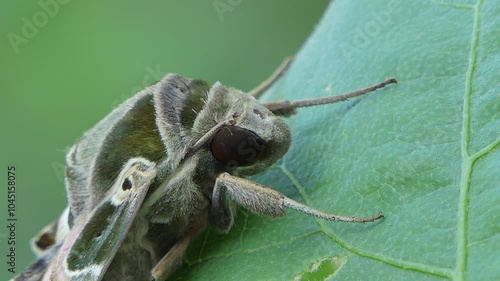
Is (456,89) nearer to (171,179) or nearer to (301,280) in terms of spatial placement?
(301,280)

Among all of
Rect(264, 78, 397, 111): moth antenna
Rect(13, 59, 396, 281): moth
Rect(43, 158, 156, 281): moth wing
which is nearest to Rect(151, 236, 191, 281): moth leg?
Rect(13, 59, 396, 281): moth

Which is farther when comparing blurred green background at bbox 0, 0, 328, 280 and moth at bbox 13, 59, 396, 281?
blurred green background at bbox 0, 0, 328, 280

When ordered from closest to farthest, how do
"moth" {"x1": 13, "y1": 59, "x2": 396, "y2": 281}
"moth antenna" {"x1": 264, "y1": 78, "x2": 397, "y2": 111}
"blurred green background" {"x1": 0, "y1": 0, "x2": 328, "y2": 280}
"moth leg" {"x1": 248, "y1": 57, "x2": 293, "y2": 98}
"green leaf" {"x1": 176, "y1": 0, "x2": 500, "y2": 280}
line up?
"green leaf" {"x1": 176, "y1": 0, "x2": 500, "y2": 280} → "moth" {"x1": 13, "y1": 59, "x2": 396, "y2": 281} → "moth antenna" {"x1": 264, "y1": 78, "x2": 397, "y2": 111} → "moth leg" {"x1": 248, "y1": 57, "x2": 293, "y2": 98} → "blurred green background" {"x1": 0, "y1": 0, "x2": 328, "y2": 280}

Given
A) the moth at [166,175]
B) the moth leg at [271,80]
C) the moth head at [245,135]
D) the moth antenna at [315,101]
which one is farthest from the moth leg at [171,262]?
the moth leg at [271,80]

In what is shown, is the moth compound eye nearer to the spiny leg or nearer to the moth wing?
the spiny leg

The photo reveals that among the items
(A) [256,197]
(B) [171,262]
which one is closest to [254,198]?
(A) [256,197]

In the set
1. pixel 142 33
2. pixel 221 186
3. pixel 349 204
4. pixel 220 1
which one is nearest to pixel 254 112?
pixel 221 186
